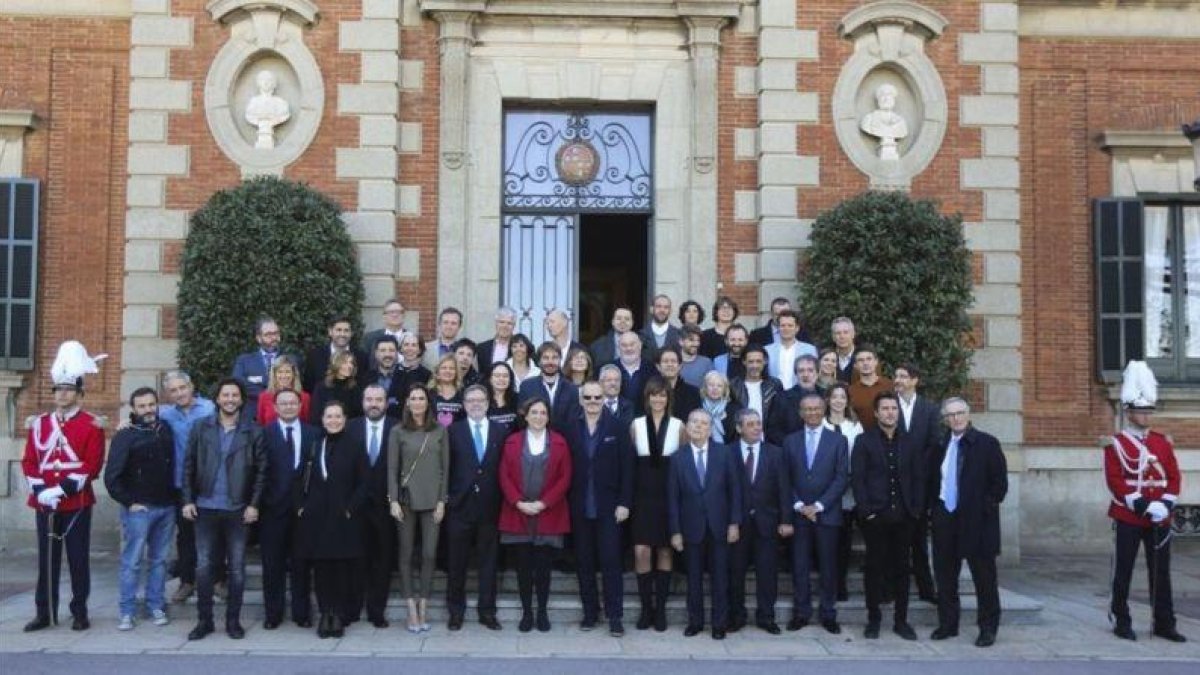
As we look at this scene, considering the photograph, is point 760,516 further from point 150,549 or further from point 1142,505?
point 150,549

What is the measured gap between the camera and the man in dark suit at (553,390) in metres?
9.87

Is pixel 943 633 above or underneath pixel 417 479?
underneath

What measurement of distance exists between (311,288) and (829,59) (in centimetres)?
622

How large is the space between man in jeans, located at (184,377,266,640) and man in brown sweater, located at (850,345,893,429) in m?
4.82

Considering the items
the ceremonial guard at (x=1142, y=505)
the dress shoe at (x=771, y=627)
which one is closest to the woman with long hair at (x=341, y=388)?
the dress shoe at (x=771, y=627)

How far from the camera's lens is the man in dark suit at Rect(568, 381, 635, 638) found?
31.3 feet

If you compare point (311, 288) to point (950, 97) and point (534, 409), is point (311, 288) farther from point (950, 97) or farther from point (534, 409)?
point (950, 97)

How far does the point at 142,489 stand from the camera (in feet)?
30.9

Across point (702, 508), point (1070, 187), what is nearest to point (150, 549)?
point (702, 508)

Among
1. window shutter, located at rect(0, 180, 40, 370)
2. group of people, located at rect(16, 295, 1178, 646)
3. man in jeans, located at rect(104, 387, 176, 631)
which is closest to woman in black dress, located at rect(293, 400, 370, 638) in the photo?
group of people, located at rect(16, 295, 1178, 646)

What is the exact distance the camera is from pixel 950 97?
13.8 m

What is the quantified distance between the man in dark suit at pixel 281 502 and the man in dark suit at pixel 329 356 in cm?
104

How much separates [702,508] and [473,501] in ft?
5.84

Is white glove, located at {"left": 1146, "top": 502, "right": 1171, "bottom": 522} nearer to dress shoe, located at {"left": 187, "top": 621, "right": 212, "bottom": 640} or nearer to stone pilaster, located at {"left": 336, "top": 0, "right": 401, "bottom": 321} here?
dress shoe, located at {"left": 187, "top": 621, "right": 212, "bottom": 640}
